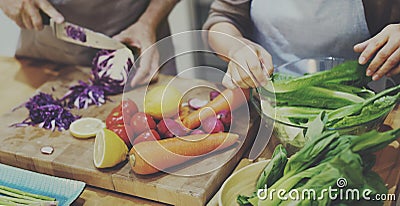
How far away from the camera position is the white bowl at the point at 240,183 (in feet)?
2.64

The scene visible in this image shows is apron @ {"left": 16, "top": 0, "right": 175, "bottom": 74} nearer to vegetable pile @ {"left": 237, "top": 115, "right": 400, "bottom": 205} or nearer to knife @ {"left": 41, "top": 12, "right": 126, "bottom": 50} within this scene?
knife @ {"left": 41, "top": 12, "right": 126, "bottom": 50}

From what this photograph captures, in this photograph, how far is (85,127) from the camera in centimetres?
101

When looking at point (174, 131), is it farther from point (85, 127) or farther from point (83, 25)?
point (83, 25)

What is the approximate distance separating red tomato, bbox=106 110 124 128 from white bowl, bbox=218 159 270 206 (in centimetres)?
24

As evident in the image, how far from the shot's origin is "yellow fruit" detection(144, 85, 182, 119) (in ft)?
3.18

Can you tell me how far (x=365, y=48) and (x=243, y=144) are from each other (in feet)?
0.80

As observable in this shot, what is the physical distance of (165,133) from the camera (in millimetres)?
932

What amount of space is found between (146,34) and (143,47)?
35 mm

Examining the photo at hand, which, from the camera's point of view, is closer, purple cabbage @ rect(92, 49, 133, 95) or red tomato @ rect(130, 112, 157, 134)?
red tomato @ rect(130, 112, 157, 134)

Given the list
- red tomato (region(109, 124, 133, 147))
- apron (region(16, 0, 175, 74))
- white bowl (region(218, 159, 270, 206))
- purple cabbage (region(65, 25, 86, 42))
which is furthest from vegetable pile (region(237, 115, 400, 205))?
purple cabbage (region(65, 25, 86, 42))

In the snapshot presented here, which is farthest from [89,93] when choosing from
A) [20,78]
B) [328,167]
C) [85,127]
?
[328,167]

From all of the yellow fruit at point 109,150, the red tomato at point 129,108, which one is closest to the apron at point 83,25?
the red tomato at point 129,108

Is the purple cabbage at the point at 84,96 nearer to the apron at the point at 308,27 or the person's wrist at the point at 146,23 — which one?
the person's wrist at the point at 146,23

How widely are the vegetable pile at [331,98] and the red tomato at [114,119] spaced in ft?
0.80
